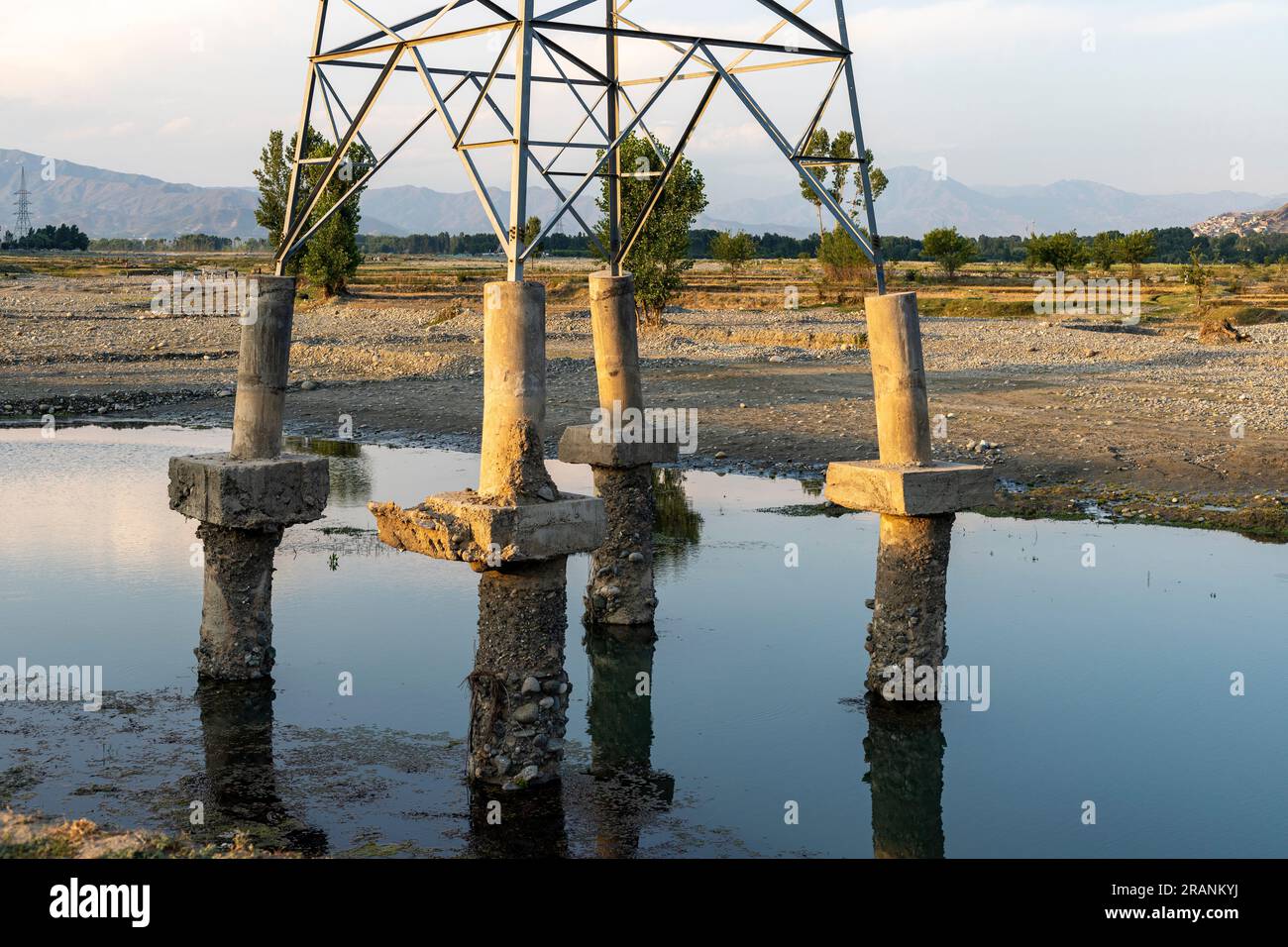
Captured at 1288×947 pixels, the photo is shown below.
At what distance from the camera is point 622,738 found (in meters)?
13.0

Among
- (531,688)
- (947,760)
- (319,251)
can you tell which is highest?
(319,251)

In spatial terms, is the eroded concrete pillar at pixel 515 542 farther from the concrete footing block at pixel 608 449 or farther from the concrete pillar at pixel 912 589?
the concrete footing block at pixel 608 449

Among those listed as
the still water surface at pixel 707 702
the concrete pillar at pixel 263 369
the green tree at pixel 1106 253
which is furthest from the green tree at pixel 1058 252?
the concrete pillar at pixel 263 369

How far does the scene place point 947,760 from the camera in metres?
12.4

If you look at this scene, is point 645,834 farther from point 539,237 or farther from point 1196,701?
point 1196,701

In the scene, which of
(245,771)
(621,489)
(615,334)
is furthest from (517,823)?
(615,334)

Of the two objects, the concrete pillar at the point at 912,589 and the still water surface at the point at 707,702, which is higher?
the concrete pillar at the point at 912,589

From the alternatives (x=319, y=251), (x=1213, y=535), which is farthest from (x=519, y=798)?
(x=319, y=251)

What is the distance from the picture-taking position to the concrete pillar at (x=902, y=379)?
12594 mm

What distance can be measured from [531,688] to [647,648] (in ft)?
16.6

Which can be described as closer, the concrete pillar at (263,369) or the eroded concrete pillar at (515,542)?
the eroded concrete pillar at (515,542)

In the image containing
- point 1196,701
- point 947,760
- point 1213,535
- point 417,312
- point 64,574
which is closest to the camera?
point 947,760

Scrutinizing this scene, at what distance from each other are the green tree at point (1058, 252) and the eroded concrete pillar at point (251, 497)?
93.7 m

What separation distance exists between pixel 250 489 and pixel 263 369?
53.5 inches
